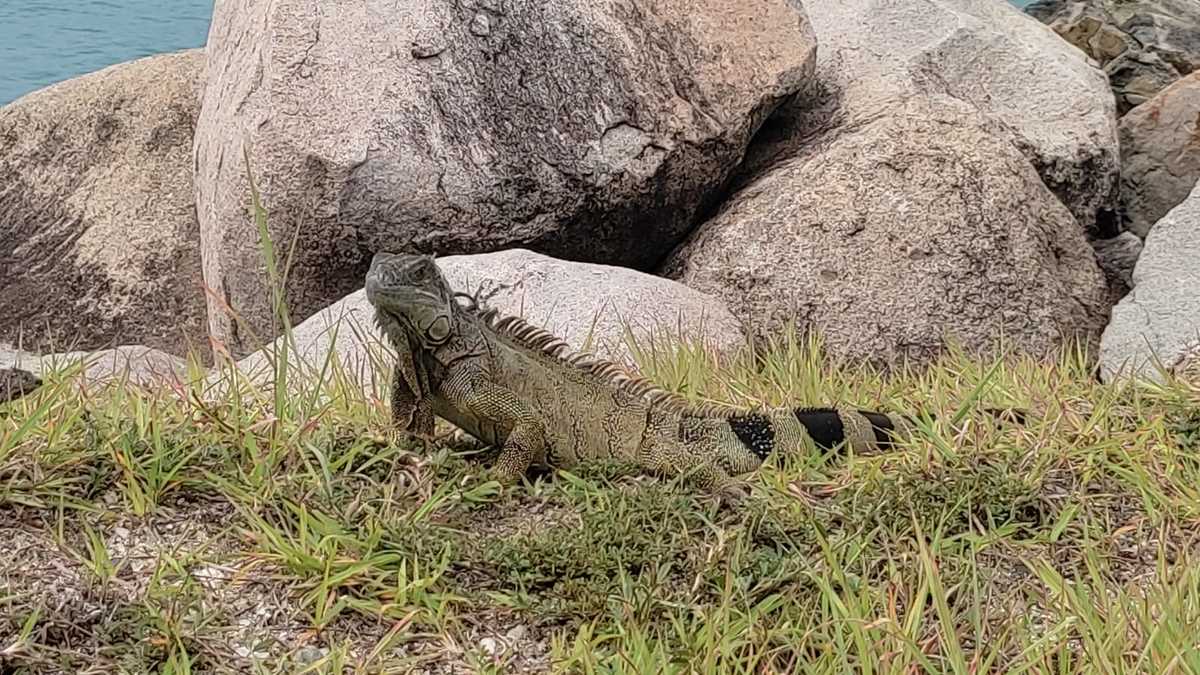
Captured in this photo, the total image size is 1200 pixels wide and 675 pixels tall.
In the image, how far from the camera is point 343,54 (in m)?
6.16

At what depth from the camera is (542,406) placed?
3645 millimetres

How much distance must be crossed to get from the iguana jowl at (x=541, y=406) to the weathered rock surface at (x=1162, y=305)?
5.67ft

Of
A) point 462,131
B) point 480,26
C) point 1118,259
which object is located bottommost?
point 1118,259

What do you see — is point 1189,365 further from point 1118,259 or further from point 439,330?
point 439,330

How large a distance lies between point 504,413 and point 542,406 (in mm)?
104

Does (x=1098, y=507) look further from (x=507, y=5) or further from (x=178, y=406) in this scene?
(x=507, y=5)

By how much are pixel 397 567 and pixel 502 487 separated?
1.43 ft

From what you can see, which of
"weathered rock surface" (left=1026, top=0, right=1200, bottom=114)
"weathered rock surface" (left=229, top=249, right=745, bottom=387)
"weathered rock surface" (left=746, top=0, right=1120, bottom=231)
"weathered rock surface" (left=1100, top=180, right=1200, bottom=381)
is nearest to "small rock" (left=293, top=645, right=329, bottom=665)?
"weathered rock surface" (left=229, top=249, right=745, bottom=387)

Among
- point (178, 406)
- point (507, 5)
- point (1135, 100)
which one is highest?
point (507, 5)

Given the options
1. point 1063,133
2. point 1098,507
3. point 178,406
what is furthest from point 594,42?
point 1098,507

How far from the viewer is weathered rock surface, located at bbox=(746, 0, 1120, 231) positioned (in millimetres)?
7051

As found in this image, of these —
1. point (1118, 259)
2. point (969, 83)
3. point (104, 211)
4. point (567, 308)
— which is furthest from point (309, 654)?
point (969, 83)

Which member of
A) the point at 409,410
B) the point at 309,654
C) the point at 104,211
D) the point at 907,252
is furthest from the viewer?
the point at 104,211

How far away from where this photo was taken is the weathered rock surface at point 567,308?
514 centimetres
